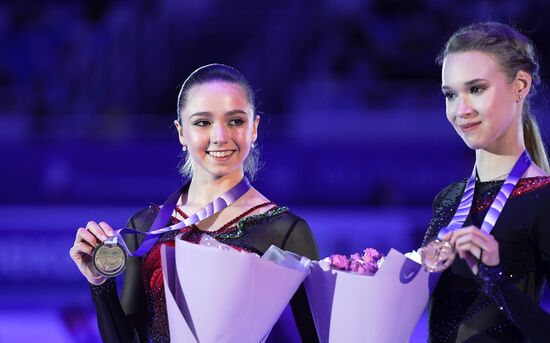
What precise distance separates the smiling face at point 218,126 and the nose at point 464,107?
547 millimetres

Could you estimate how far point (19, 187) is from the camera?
20.4 ft

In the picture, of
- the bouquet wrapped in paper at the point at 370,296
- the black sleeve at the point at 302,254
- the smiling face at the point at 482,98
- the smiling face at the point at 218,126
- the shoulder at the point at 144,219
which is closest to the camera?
the bouquet wrapped in paper at the point at 370,296

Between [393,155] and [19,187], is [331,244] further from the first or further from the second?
[19,187]

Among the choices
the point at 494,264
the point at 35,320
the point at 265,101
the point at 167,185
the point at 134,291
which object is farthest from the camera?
the point at 265,101

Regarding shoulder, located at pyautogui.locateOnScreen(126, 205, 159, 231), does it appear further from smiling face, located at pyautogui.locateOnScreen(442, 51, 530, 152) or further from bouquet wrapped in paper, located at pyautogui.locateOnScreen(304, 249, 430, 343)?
smiling face, located at pyautogui.locateOnScreen(442, 51, 530, 152)

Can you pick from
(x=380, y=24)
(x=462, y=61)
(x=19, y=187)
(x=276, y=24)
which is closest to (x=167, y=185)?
(x=19, y=187)

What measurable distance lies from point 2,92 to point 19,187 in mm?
1270

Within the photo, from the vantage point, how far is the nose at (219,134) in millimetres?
2188

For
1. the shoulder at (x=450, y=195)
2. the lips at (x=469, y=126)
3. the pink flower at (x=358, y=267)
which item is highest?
the lips at (x=469, y=126)

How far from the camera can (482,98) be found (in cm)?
199

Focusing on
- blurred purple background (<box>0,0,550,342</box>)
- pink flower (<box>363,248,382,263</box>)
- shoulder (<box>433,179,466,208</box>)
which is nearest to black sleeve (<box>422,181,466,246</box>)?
shoulder (<box>433,179,466,208</box>)

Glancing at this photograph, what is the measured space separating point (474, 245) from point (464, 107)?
379 mm

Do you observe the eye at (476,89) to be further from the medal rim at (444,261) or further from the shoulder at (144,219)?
the shoulder at (144,219)

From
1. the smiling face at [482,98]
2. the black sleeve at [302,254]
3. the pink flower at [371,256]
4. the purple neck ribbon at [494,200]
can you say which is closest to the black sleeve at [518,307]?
the purple neck ribbon at [494,200]
